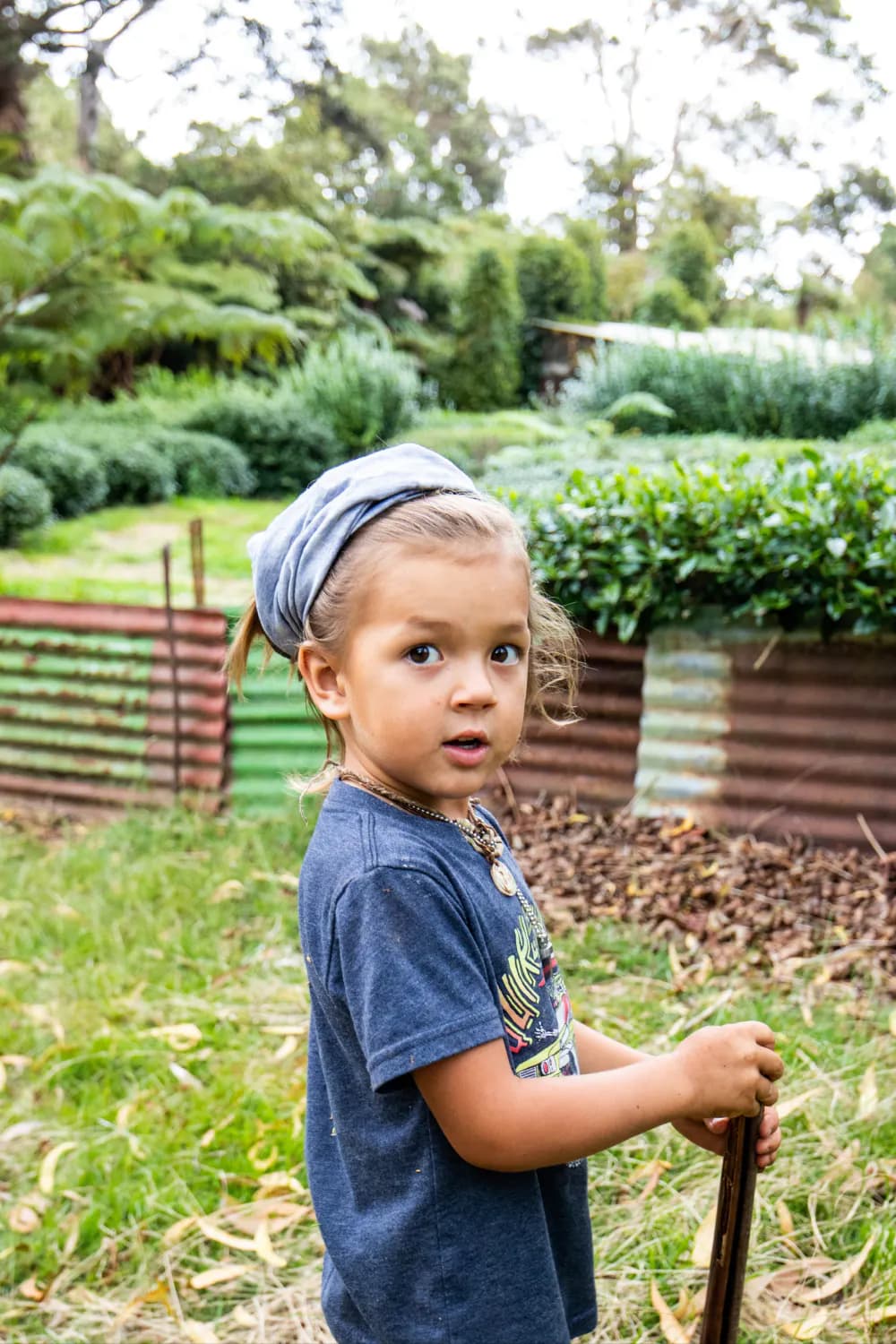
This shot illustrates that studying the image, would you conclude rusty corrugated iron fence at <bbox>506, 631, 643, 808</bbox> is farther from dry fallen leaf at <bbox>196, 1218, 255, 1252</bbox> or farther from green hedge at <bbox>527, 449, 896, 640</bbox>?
dry fallen leaf at <bbox>196, 1218, 255, 1252</bbox>

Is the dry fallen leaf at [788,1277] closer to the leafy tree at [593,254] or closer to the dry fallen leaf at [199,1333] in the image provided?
the dry fallen leaf at [199,1333]

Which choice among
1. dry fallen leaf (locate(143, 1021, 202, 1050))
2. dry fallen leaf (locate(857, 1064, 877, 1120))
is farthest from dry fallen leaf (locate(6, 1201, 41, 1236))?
dry fallen leaf (locate(857, 1064, 877, 1120))

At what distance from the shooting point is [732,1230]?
50.3 inches

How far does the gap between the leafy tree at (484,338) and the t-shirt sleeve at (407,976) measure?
59.8 feet

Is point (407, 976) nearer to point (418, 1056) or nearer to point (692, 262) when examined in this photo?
point (418, 1056)

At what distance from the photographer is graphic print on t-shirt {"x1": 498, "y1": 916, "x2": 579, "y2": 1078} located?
1295mm

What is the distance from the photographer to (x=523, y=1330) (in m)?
1.26

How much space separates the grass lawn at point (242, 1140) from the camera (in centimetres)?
220

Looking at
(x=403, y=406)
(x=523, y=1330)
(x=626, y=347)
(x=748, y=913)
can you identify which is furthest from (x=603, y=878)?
(x=403, y=406)

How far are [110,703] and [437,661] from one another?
3814 millimetres

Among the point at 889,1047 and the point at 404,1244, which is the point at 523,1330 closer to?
the point at 404,1244

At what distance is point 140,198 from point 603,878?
3647mm

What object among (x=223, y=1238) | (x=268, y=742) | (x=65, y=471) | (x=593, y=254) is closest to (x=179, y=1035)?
(x=223, y=1238)

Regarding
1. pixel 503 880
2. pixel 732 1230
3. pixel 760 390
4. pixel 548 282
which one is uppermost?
pixel 548 282
